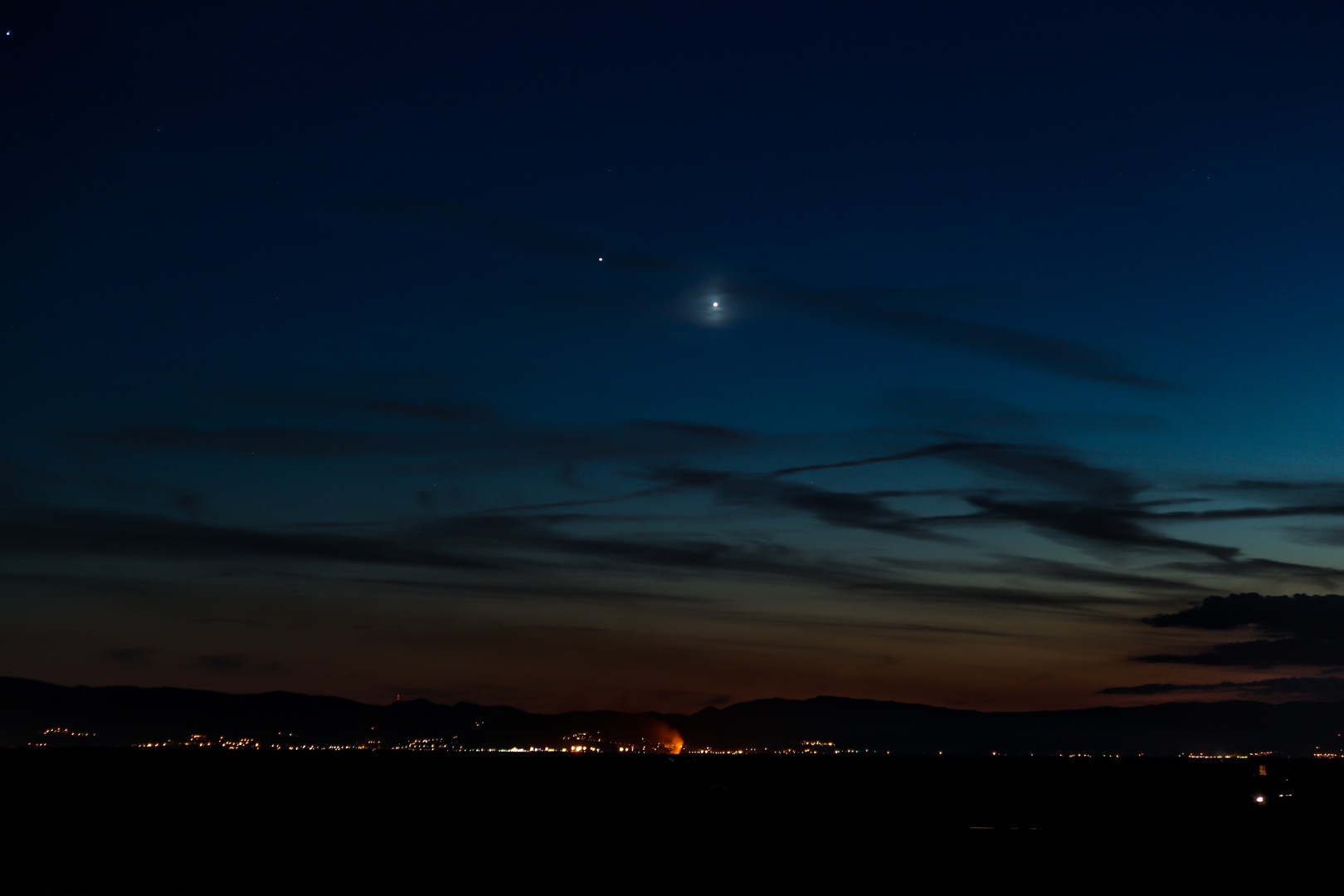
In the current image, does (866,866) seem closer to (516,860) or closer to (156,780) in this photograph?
(516,860)

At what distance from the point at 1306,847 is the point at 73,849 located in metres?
68.3

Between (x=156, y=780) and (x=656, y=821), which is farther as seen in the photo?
(x=156, y=780)

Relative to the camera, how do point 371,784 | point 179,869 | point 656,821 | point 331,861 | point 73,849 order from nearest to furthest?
point 179,869
point 331,861
point 73,849
point 656,821
point 371,784

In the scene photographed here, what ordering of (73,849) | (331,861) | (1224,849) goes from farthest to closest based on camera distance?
1. (1224,849)
2. (73,849)
3. (331,861)

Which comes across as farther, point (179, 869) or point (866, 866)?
point (866, 866)

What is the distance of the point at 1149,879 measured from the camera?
50.2 meters

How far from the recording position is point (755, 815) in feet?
322

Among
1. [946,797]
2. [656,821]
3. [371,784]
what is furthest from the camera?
[371,784]

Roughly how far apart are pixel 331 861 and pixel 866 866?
75.5ft

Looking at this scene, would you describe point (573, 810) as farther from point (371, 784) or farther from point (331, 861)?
point (371, 784)

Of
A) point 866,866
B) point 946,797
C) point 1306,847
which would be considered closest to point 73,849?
point 866,866

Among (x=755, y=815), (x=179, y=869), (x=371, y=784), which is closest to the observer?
(x=179, y=869)

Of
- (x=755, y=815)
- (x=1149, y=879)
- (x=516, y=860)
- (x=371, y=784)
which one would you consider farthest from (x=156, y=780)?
(x=1149, y=879)

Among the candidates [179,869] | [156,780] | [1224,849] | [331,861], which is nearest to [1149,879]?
[1224,849]
